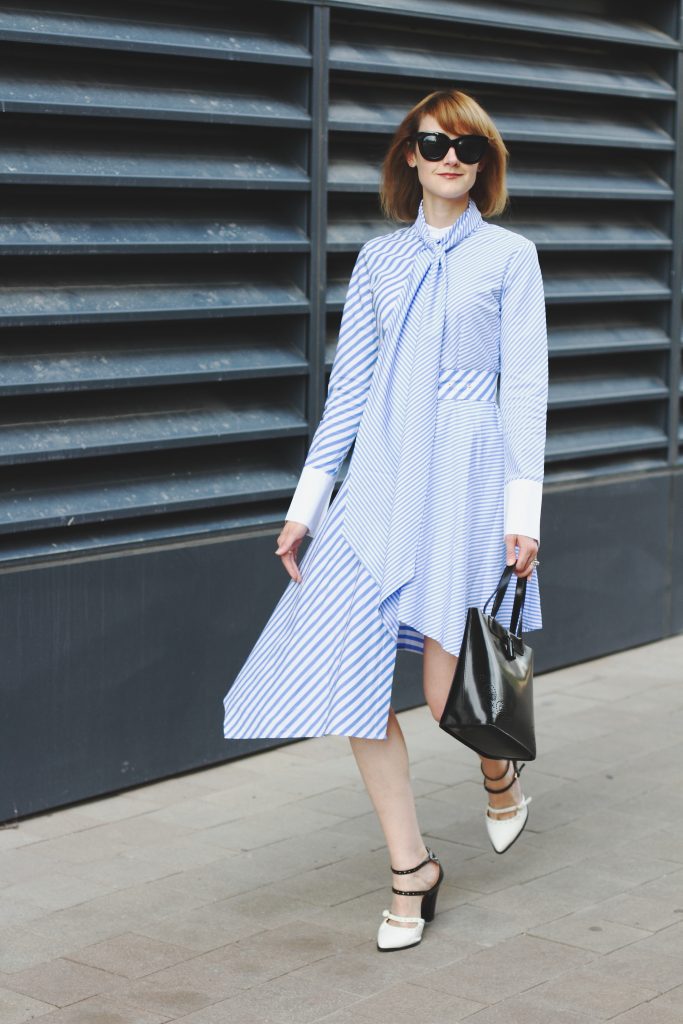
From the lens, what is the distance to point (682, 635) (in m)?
7.57

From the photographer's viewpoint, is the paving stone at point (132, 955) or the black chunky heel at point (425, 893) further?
the black chunky heel at point (425, 893)

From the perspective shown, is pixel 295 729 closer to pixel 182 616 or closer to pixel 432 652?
pixel 432 652

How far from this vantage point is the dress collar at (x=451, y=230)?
13.3 ft

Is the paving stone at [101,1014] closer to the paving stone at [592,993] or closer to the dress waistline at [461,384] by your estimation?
the paving stone at [592,993]

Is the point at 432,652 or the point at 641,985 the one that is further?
the point at 432,652

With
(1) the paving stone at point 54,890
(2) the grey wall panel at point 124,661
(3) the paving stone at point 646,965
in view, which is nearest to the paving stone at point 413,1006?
(3) the paving stone at point 646,965

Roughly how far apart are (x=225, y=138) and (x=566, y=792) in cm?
236

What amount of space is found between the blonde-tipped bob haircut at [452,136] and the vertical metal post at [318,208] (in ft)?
4.11

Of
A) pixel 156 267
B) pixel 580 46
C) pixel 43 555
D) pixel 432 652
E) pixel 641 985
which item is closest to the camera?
pixel 641 985

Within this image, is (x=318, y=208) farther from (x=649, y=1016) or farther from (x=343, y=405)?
(x=649, y=1016)

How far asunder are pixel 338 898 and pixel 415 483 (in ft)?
3.78

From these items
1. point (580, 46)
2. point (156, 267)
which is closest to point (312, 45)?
→ point (156, 267)

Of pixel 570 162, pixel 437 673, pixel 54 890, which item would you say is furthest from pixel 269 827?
pixel 570 162

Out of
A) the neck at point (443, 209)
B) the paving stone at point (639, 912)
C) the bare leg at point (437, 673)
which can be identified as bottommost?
the paving stone at point (639, 912)
